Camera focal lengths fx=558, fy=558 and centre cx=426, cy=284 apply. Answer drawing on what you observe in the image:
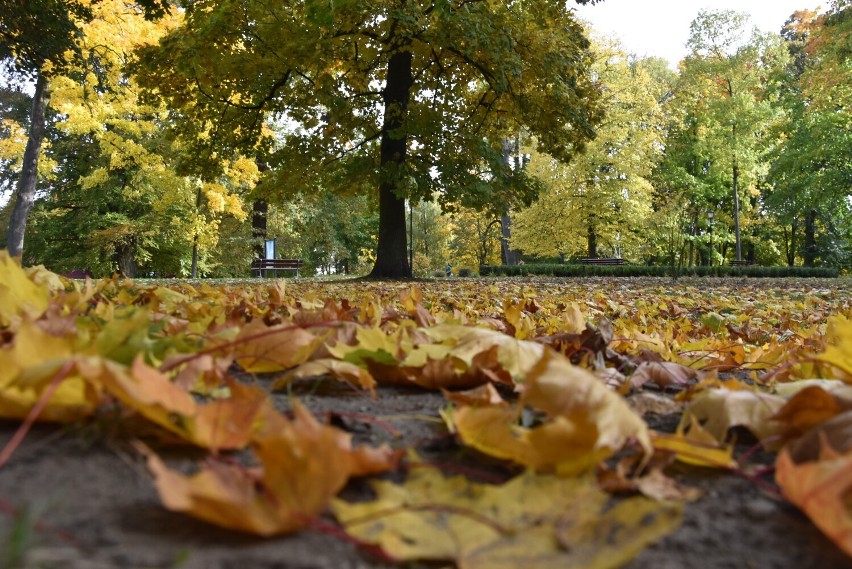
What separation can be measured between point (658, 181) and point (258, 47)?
2647 centimetres

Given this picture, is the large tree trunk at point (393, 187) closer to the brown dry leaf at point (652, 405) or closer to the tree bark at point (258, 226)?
the brown dry leaf at point (652, 405)

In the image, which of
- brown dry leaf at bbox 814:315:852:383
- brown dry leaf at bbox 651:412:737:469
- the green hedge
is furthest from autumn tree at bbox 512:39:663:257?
brown dry leaf at bbox 651:412:737:469

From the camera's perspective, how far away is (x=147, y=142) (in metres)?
20.2

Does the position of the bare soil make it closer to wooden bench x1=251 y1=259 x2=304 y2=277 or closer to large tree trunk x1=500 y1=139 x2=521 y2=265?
wooden bench x1=251 y1=259 x2=304 y2=277

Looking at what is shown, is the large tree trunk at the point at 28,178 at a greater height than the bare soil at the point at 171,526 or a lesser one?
greater

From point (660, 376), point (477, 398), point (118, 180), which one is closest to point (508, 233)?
point (118, 180)

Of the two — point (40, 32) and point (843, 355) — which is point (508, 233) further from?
point (843, 355)

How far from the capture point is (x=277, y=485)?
55 cm

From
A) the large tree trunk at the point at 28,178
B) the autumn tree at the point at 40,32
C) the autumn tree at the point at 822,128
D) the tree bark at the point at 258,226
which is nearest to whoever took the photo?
the autumn tree at the point at 40,32

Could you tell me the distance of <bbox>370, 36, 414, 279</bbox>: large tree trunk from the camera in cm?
1136

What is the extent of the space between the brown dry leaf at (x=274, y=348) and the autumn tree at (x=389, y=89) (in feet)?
23.1

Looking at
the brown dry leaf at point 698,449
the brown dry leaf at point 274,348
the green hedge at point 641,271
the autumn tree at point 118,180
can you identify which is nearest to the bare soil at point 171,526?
the brown dry leaf at point 698,449

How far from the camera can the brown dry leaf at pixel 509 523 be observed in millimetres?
511

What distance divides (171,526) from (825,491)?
65 centimetres
